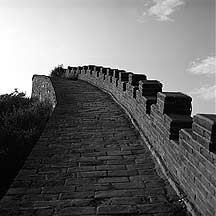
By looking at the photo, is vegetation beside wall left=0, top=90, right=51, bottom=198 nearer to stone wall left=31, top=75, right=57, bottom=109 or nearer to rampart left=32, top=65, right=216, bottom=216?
stone wall left=31, top=75, right=57, bottom=109

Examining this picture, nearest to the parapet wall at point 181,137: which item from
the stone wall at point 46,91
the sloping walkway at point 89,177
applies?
the sloping walkway at point 89,177

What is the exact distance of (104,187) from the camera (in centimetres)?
362

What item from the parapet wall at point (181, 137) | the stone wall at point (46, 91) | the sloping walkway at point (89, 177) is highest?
the stone wall at point (46, 91)

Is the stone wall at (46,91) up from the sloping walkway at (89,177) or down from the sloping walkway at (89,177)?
up

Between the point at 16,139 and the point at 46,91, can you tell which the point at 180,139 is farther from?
the point at 46,91

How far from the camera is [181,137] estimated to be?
3.62m

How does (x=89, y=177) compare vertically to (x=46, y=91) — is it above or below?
below

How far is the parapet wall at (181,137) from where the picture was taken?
2773 mm

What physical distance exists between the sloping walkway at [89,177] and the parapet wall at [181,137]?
25 cm

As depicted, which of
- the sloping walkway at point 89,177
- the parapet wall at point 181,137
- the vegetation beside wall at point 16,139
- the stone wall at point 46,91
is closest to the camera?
the parapet wall at point 181,137

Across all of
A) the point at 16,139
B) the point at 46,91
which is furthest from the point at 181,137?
the point at 46,91

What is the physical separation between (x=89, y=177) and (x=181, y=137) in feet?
4.21

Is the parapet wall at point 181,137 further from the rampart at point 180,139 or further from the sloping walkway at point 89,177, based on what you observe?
the sloping walkway at point 89,177

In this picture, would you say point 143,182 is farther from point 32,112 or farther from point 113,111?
point 32,112
